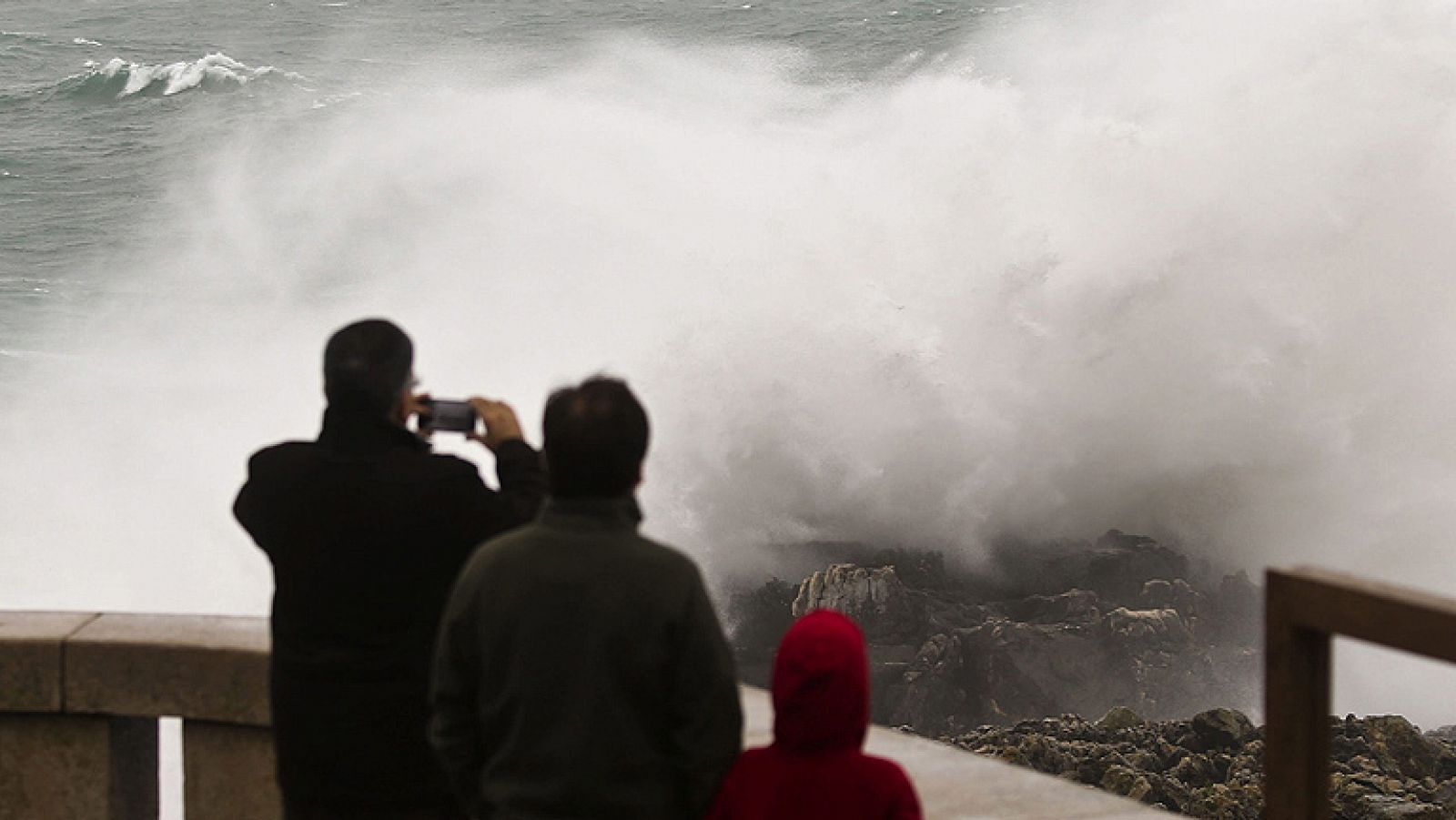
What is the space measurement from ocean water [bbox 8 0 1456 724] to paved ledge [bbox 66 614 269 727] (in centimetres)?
1245

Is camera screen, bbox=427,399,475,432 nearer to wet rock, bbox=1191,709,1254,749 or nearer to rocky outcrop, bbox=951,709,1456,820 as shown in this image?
rocky outcrop, bbox=951,709,1456,820

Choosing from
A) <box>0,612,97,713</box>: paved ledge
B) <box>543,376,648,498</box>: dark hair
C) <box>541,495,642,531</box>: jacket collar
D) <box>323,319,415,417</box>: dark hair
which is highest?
<box>323,319,415,417</box>: dark hair

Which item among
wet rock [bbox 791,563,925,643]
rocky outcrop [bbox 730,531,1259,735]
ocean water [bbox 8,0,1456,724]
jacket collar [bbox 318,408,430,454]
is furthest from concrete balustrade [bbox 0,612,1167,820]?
ocean water [bbox 8,0,1456,724]

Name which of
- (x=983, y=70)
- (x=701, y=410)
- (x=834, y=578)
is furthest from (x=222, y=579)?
(x=983, y=70)

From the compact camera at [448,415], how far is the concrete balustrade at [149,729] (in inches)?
33.0

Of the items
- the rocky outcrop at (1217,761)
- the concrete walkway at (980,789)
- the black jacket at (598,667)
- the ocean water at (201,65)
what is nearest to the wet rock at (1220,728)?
the rocky outcrop at (1217,761)

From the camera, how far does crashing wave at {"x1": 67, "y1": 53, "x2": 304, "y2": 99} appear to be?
133 ft

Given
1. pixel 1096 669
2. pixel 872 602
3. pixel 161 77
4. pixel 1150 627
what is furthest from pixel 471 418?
pixel 161 77

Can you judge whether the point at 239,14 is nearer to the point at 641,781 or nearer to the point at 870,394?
the point at 870,394

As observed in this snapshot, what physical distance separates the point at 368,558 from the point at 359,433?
183 millimetres

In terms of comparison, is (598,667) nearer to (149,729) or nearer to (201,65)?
(149,729)

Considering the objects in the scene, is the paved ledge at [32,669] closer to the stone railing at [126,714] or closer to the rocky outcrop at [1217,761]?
the stone railing at [126,714]

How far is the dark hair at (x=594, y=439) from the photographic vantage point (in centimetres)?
236

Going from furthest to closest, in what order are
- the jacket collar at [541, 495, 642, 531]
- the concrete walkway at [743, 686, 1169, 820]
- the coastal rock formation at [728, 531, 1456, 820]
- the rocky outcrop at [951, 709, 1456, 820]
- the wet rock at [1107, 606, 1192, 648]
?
the wet rock at [1107, 606, 1192, 648], the coastal rock formation at [728, 531, 1456, 820], the rocky outcrop at [951, 709, 1456, 820], the concrete walkway at [743, 686, 1169, 820], the jacket collar at [541, 495, 642, 531]
